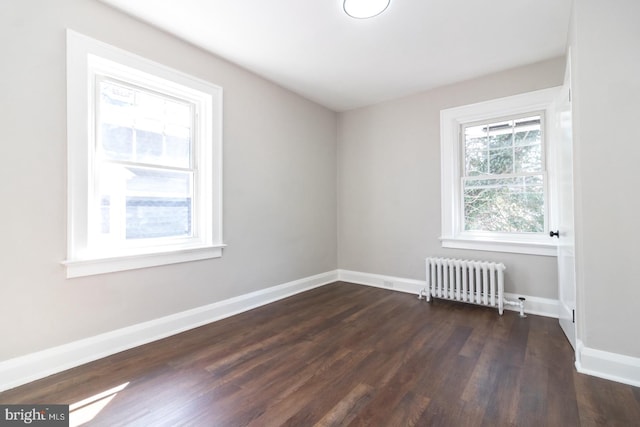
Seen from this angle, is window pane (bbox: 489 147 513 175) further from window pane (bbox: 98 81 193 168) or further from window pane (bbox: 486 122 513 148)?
window pane (bbox: 98 81 193 168)

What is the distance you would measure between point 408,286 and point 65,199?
12.7ft

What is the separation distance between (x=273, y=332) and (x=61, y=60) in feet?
9.02

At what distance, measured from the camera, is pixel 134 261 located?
2500 millimetres

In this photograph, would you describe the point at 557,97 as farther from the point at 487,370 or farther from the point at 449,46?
the point at 487,370

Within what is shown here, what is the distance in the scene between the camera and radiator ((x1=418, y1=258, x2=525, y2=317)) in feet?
10.9

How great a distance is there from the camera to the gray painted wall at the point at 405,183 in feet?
11.0

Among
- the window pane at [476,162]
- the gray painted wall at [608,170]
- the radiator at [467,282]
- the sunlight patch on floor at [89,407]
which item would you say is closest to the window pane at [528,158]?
the window pane at [476,162]

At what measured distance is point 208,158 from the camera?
3.10 m

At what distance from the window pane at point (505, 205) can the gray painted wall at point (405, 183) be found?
1.17ft

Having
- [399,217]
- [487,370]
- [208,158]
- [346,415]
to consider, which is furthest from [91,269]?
[399,217]

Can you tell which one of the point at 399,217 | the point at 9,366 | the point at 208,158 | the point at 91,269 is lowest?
the point at 9,366

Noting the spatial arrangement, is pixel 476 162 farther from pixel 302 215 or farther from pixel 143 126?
pixel 143 126

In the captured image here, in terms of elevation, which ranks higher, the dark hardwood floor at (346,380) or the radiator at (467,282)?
the radiator at (467,282)

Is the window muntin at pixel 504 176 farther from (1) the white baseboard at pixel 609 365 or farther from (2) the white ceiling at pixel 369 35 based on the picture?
(1) the white baseboard at pixel 609 365
